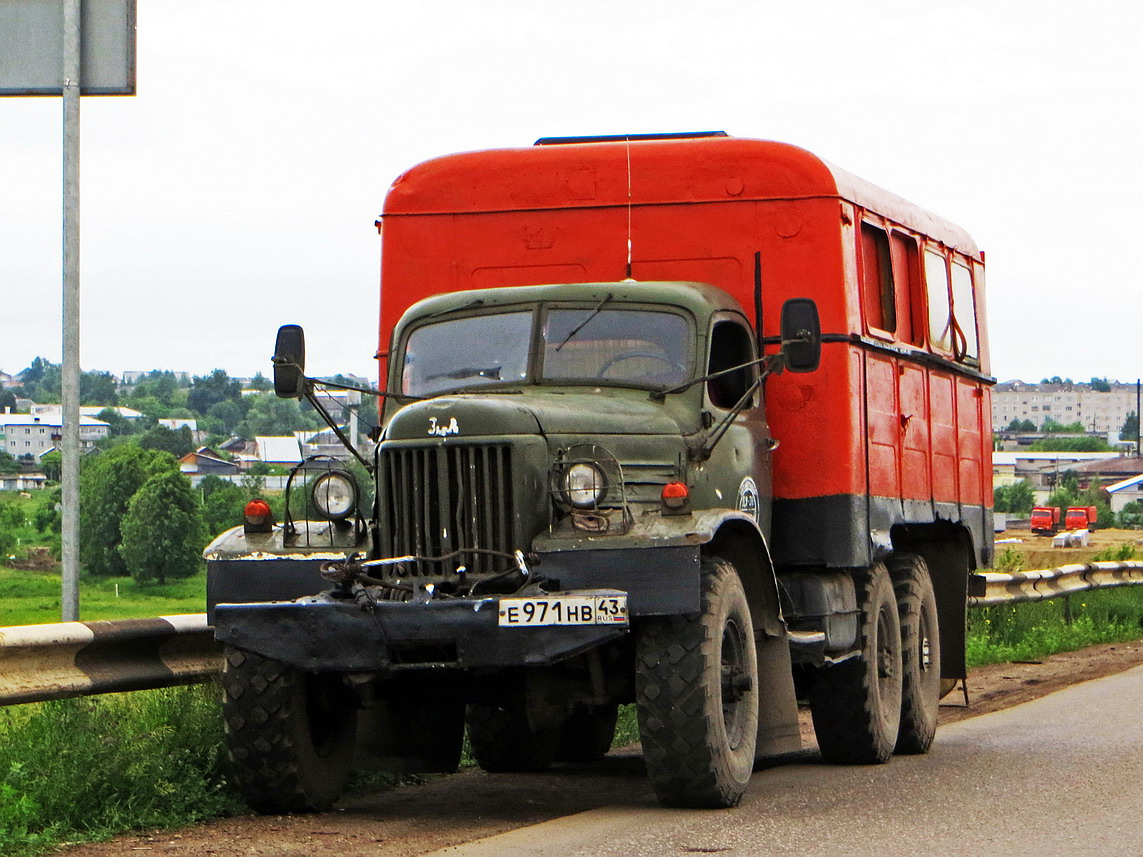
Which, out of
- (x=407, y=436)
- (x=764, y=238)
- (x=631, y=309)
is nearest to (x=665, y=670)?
(x=407, y=436)

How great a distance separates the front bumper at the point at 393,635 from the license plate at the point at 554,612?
0.03 m

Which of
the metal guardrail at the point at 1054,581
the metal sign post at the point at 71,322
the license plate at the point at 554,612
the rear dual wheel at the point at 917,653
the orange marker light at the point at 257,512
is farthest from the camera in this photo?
the metal guardrail at the point at 1054,581

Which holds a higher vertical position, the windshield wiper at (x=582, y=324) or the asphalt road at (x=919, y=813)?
the windshield wiper at (x=582, y=324)

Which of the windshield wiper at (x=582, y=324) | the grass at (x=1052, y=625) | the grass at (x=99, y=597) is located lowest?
the grass at (x=99, y=597)

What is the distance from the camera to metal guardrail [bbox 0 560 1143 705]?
26.4 feet

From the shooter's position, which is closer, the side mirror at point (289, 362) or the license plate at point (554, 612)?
the license plate at point (554, 612)

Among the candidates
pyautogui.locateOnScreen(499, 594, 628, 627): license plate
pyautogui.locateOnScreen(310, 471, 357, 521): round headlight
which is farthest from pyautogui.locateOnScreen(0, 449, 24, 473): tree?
pyautogui.locateOnScreen(499, 594, 628, 627): license plate

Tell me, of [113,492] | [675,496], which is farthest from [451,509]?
[113,492]

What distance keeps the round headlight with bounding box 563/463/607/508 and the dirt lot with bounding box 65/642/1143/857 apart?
1345 millimetres

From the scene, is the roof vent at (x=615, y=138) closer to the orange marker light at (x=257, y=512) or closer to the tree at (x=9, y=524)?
the orange marker light at (x=257, y=512)

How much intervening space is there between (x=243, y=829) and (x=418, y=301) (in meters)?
3.74

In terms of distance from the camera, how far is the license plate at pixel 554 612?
7957 millimetres

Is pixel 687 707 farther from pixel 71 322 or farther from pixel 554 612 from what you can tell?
pixel 71 322

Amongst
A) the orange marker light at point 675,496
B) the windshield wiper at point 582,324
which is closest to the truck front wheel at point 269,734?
the orange marker light at point 675,496
